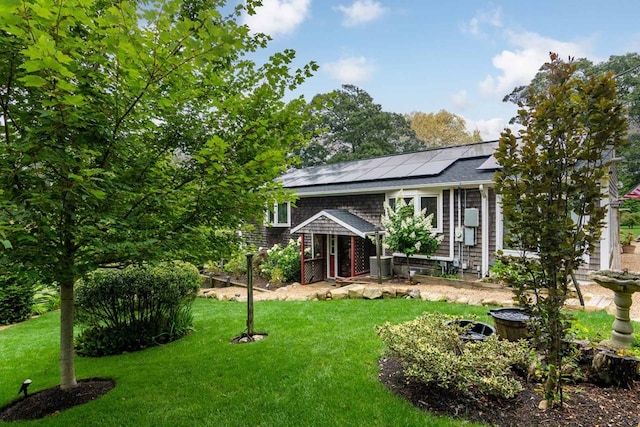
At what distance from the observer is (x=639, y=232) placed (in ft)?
77.9

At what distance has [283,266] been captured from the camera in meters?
12.9

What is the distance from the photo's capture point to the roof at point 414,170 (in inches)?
406

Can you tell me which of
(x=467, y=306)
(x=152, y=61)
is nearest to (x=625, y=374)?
(x=467, y=306)

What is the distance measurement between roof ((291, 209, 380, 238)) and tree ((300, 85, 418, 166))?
20418mm

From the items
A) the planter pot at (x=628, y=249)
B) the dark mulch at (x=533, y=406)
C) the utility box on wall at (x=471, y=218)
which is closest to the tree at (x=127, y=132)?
the dark mulch at (x=533, y=406)

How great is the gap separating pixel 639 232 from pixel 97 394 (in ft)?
106

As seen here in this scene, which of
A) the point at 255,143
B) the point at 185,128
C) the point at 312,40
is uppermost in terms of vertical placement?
the point at 312,40

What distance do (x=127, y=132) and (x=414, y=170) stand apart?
10.3 metres

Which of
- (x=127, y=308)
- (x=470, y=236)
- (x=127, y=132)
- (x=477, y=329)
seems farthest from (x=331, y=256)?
(x=127, y=132)

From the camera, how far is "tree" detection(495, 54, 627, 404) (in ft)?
8.61

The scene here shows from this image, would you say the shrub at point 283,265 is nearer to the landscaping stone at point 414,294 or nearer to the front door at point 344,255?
the front door at point 344,255

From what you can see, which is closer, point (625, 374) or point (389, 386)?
point (625, 374)

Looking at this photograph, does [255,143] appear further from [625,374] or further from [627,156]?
[627,156]

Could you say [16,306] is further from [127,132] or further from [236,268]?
[127,132]
